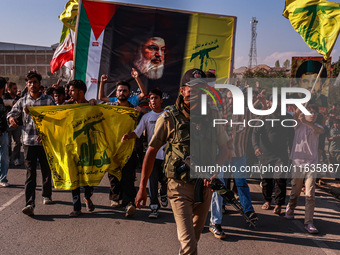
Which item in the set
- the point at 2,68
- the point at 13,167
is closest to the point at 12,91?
the point at 13,167

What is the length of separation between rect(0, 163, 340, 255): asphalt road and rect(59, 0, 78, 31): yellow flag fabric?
491 cm

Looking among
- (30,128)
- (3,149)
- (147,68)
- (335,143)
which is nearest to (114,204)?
(30,128)

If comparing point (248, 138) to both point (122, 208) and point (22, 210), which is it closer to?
point (122, 208)

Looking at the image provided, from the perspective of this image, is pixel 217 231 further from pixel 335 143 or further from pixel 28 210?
pixel 335 143

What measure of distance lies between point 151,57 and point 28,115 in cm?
284

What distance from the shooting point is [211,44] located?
24.8 feet

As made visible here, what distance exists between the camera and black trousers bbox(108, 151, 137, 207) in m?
5.45

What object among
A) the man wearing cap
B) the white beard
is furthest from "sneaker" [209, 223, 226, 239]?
the white beard

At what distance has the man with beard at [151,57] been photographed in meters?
7.34

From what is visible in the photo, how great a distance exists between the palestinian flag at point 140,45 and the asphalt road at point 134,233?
8.96 feet

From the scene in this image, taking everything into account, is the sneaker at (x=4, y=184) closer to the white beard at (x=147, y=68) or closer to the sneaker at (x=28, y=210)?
the sneaker at (x=28, y=210)

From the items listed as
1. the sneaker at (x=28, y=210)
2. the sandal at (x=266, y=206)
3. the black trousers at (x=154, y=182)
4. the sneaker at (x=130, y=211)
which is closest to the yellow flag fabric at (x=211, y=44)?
the black trousers at (x=154, y=182)

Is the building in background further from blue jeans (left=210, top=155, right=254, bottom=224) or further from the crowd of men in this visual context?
blue jeans (left=210, top=155, right=254, bottom=224)

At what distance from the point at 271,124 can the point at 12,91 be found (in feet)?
21.2
